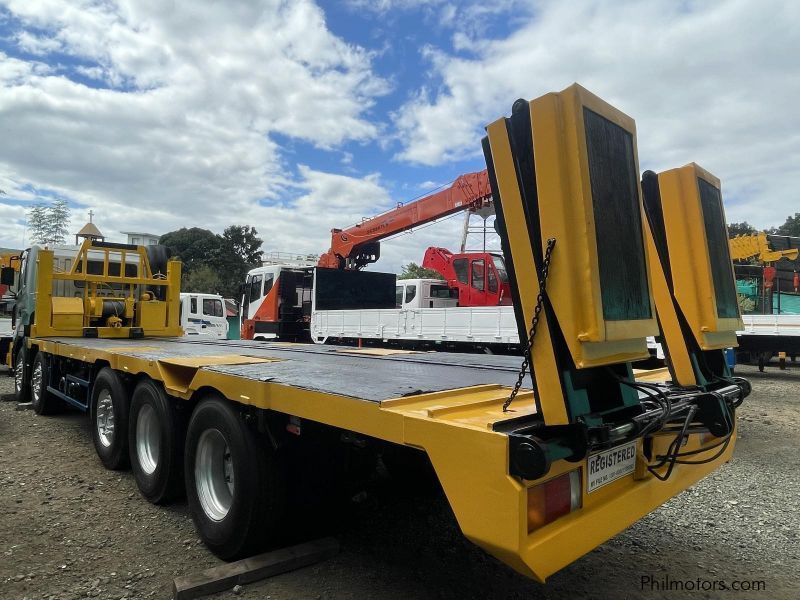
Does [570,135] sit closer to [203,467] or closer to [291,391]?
[291,391]

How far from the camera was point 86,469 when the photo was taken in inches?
207

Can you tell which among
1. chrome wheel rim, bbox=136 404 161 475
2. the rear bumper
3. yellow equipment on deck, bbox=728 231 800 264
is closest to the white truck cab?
chrome wheel rim, bbox=136 404 161 475

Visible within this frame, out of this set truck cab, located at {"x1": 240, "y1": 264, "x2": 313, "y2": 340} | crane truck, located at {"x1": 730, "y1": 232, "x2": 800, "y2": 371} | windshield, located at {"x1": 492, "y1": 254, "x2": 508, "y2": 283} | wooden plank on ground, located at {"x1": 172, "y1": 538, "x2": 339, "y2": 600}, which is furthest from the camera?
truck cab, located at {"x1": 240, "y1": 264, "x2": 313, "y2": 340}

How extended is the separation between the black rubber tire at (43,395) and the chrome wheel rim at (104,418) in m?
2.59

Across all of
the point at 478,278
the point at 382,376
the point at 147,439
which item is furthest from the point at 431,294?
the point at 382,376

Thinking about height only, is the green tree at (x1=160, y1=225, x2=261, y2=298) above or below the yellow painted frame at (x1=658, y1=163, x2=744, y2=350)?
above

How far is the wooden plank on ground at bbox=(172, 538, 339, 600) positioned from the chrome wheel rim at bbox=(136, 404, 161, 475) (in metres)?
1.49

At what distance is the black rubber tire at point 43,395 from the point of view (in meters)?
7.56

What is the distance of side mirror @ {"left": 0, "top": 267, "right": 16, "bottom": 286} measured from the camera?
9.21 meters

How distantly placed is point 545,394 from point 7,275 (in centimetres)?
1013

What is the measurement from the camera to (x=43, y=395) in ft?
24.9

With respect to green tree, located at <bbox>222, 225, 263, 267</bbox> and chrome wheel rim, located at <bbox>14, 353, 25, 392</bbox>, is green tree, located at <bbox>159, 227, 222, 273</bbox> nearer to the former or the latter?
green tree, located at <bbox>222, 225, 263, 267</bbox>

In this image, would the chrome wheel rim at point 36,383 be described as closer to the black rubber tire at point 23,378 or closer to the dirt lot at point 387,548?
the black rubber tire at point 23,378

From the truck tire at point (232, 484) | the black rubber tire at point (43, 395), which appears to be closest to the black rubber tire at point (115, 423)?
A: the truck tire at point (232, 484)
